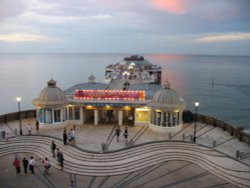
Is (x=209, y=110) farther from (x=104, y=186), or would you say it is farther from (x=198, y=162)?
(x=104, y=186)

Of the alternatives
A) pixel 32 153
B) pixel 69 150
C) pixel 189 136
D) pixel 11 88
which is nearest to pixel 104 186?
pixel 69 150

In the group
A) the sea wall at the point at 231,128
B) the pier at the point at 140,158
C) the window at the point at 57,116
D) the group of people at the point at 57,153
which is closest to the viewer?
the pier at the point at 140,158

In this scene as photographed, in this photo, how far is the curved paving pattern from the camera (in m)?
21.0

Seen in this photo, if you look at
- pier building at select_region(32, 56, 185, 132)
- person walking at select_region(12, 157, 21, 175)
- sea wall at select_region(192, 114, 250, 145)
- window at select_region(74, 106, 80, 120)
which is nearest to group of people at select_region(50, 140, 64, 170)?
person walking at select_region(12, 157, 21, 175)

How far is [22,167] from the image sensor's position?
22.1 metres

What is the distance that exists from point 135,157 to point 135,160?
48 centimetres

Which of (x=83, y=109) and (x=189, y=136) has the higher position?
(x=83, y=109)

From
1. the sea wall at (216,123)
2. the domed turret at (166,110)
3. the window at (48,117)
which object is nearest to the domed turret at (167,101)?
the domed turret at (166,110)

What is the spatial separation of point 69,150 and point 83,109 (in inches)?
321

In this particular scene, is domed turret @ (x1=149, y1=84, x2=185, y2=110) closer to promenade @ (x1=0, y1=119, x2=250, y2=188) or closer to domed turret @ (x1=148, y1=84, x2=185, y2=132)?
domed turret @ (x1=148, y1=84, x2=185, y2=132)

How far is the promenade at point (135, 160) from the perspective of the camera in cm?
1989

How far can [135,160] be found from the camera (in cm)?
2259

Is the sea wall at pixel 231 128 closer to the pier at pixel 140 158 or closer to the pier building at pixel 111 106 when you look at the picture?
the pier at pixel 140 158

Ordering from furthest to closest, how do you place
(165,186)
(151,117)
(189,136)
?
(151,117) < (189,136) < (165,186)
